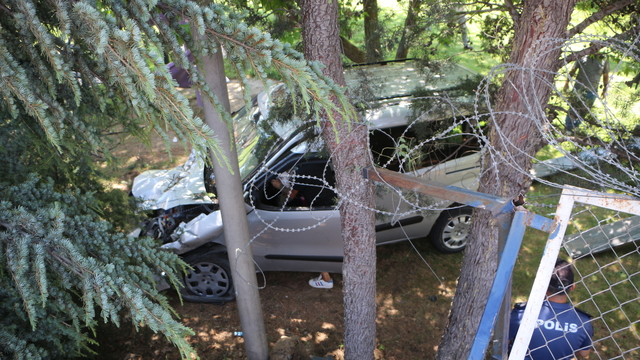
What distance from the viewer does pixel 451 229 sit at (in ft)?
18.4

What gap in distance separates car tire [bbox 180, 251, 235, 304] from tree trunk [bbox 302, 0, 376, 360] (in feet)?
5.56

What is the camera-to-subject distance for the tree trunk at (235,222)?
10.1ft

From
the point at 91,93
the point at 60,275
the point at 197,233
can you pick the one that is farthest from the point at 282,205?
the point at 60,275

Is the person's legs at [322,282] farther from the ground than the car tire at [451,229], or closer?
closer

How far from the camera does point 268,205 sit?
483 cm

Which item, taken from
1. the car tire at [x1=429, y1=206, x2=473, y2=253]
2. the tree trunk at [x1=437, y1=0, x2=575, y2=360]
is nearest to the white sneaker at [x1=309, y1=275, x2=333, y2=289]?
the car tire at [x1=429, y1=206, x2=473, y2=253]

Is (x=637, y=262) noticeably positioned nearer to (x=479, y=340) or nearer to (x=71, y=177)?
(x=479, y=340)

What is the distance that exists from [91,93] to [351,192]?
1.85m

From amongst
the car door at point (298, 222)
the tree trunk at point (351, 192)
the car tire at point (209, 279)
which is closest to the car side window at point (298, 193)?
the car door at point (298, 222)

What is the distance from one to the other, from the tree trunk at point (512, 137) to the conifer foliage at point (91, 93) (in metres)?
1.42

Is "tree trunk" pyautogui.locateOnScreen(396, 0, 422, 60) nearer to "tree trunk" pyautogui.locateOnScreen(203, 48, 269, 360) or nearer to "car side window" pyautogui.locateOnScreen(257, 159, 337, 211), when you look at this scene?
"car side window" pyautogui.locateOnScreen(257, 159, 337, 211)

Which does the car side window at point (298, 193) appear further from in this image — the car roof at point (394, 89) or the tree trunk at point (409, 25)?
the tree trunk at point (409, 25)

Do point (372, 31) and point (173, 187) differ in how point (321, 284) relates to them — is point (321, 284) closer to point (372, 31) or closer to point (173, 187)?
point (173, 187)

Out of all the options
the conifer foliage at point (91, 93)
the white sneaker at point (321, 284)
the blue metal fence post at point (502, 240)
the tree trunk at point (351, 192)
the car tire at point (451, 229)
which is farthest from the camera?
the car tire at point (451, 229)
